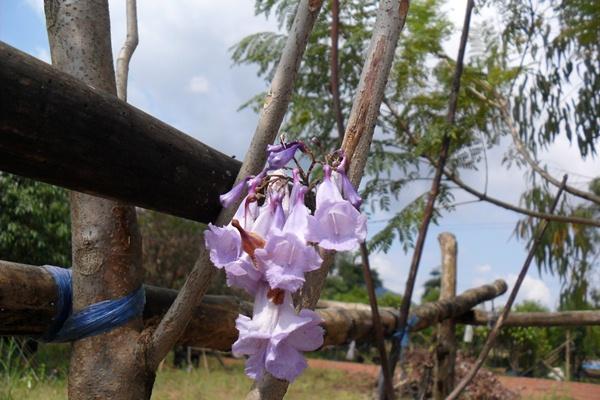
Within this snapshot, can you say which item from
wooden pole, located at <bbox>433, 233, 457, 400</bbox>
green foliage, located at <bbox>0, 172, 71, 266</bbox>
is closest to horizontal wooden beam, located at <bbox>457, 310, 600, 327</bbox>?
wooden pole, located at <bbox>433, 233, 457, 400</bbox>

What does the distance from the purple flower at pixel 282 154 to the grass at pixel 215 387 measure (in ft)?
14.3

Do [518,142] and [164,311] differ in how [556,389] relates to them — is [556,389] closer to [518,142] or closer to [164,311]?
[518,142]

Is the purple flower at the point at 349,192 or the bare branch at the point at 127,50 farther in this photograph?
the bare branch at the point at 127,50

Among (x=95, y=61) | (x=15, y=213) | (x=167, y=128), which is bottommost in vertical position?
(x=167, y=128)

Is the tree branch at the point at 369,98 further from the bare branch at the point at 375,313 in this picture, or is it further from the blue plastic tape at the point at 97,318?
the bare branch at the point at 375,313

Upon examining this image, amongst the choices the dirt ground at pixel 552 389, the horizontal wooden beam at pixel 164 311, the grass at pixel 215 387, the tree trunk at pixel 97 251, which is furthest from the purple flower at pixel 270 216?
the dirt ground at pixel 552 389

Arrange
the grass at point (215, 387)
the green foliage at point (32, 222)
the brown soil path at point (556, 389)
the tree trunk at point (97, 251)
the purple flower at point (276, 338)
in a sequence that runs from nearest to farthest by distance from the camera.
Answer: the purple flower at point (276, 338)
the tree trunk at point (97, 251)
the grass at point (215, 387)
the brown soil path at point (556, 389)
the green foliage at point (32, 222)

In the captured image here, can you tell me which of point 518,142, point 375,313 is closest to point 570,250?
point 518,142

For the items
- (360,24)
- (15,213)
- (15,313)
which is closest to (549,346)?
(15,213)

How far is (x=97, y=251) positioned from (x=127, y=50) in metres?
0.74

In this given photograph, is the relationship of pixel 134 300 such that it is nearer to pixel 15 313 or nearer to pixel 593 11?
pixel 15 313

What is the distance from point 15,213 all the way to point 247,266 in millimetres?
9111

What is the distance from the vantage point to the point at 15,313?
1450mm

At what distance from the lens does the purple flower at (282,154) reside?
2.93ft
